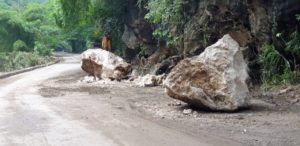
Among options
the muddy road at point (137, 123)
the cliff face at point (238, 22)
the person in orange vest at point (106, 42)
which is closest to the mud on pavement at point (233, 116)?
the muddy road at point (137, 123)

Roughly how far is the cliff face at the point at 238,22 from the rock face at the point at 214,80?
11.2 ft

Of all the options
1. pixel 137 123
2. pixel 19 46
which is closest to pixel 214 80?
pixel 137 123

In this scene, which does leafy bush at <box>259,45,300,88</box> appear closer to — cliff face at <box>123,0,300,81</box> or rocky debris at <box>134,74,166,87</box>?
cliff face at <box>123,0,300,81</box>

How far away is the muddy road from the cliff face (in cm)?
306

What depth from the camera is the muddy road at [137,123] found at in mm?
7359

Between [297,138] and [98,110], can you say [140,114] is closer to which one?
[98,110]

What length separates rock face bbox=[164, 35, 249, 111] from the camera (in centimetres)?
1009

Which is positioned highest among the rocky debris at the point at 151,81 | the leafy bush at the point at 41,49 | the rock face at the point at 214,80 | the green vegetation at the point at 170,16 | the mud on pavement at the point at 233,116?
the green vegetation at the point at 170,16

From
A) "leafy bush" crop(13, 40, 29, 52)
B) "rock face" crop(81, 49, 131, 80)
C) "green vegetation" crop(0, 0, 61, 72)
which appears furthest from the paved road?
"leafy bush" crop(13, 40, 29, 52)

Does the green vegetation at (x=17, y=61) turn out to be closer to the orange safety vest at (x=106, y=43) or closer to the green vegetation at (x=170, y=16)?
the orange safety vest at (x=106, y=43)

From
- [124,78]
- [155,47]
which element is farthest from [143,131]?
[155,47]

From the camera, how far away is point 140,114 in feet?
33.7

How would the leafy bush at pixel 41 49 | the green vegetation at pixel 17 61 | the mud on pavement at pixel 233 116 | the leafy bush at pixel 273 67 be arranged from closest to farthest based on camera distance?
the mud on pavement at pixel 233 116
the leafy bush at pixel 273 67
the green vegetation at pixel 17 61
the leafy bush at pixel 41 49

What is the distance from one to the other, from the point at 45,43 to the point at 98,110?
134 feet
